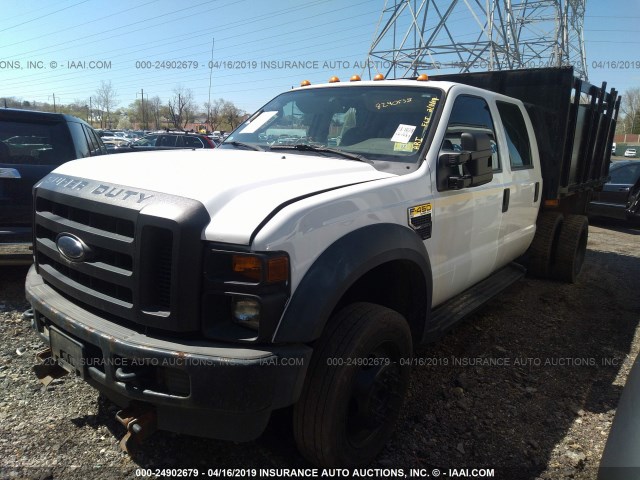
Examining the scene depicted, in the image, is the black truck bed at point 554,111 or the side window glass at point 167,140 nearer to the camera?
the black truck bed at point 554,111

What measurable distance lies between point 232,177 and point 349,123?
4.56 ft

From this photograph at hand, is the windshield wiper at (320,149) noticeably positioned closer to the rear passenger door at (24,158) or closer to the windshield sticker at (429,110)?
the windshield sticker at (429,110)

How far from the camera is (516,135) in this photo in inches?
172

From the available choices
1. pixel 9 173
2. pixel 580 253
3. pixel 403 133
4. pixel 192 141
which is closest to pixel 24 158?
pixel 9 173

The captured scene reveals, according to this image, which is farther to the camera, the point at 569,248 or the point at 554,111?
the point at 569,248

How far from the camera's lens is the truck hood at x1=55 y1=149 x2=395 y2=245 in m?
2.00

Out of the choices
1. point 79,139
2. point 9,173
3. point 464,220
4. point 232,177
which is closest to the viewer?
point 232,177

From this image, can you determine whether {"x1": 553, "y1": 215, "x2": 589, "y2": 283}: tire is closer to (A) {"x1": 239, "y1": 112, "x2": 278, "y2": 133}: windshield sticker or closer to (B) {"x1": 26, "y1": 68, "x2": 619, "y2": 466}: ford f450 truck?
(B) {"x1": 26, "y1": 68, "x2": 619, "y2": 466}: ford f450 truck

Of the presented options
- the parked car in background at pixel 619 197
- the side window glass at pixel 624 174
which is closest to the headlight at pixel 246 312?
the parked car in background at pixel 619 197

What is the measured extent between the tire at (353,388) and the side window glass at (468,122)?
132cm

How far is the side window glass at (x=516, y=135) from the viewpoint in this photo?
4.16 m

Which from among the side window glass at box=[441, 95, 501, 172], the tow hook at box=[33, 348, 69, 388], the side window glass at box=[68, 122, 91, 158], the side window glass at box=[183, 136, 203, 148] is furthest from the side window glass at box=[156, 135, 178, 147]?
the tow hook at box=[33, 348, 69, 388]

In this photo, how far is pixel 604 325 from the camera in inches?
186

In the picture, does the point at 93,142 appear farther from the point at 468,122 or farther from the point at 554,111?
the point at 554,111
